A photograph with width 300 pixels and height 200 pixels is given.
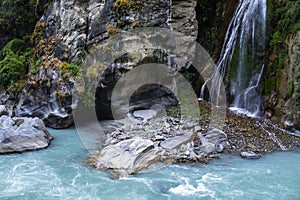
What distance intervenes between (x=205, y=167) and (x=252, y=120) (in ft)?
11.5

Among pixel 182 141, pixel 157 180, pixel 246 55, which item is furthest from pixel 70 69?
pixel 246 55

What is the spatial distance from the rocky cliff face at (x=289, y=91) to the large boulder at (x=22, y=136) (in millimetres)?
7479

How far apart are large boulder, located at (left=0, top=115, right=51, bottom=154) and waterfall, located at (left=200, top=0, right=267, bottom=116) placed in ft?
22.5

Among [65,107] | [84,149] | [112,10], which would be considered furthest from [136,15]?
[84,149]

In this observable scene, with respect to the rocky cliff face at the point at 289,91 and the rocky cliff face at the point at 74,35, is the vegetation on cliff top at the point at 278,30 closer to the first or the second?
the rocky cliff face at the point at 289,91

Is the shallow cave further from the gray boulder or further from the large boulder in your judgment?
the gray boulder

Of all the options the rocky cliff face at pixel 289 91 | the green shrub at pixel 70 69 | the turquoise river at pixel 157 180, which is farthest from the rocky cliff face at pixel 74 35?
the rocky cliff face at pixel 289 91

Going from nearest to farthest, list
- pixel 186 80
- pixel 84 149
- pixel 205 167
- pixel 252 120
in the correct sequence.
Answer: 1. pixel 205 167
2. pixel 84 149
3. pixel 252 120
4. pixel 186 80

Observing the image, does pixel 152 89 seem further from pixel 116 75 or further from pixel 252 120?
pixel 252 120

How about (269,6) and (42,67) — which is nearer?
(269,6)

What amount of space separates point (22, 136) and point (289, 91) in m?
8.32

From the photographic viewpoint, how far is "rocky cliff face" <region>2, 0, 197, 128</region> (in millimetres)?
10688

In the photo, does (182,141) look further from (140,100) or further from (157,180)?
(140,100)

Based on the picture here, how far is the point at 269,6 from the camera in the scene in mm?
10719
